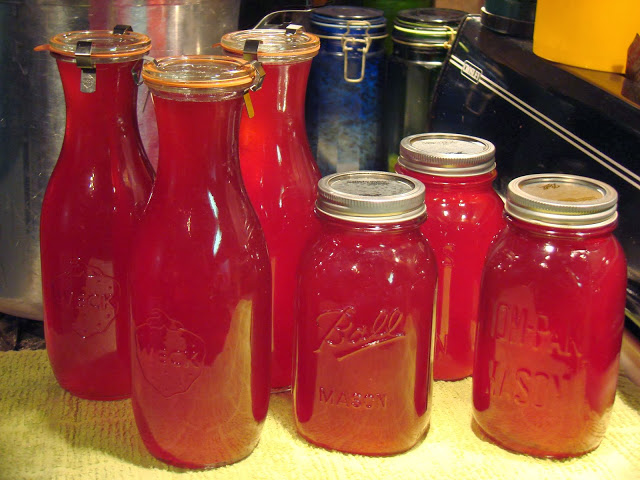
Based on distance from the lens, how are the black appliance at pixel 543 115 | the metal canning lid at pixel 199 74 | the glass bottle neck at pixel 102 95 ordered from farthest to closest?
1. the black appliance at pixel 543 115
2. the glass bottle neck at pixel 102 95
3. the metal canning lid at pixel 199 74

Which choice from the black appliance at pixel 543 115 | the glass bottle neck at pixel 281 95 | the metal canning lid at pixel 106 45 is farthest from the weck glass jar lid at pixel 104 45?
the black appliance at pixel 543 115

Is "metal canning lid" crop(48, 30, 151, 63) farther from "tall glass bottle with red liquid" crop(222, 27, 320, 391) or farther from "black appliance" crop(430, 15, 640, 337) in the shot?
"black appliance" crop(430, 15, 640, 337)

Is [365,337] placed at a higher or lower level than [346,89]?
lower

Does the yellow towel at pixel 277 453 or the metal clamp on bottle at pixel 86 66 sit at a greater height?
the metal clamp on bottle at pixel 86 66

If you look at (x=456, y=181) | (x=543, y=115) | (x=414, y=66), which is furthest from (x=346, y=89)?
(x=456, y=181)

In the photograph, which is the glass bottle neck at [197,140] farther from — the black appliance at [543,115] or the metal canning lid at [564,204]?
the black appliance at [543,115]

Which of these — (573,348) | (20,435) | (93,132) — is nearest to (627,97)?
(573,348)

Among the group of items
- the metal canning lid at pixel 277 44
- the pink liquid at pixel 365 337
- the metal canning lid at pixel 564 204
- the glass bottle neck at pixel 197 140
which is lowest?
the pink liquid at pixel 365 337

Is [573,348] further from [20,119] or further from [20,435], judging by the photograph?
[20,119]

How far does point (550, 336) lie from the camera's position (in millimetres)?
754

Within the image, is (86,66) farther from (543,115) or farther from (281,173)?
(543,115)

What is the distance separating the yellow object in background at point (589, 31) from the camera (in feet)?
3.00

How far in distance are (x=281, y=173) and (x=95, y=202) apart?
0.58 ft

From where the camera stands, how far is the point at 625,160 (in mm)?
876
